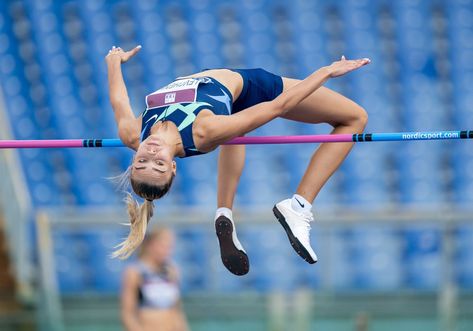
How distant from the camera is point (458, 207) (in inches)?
404

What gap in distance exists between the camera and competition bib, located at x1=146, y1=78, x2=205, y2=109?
228 inches

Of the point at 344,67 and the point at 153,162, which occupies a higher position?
the point at 344,67

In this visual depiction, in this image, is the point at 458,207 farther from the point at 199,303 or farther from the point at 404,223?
the point at 199,303

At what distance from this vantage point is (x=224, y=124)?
558cm

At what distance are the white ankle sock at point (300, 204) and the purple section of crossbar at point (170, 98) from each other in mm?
892

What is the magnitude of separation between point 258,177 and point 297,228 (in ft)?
14.2

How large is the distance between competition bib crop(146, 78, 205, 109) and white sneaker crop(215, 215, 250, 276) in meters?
0.82

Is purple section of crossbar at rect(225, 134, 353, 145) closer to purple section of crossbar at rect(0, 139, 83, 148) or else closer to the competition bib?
the competition bib

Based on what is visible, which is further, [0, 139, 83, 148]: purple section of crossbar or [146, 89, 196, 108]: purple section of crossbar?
[0, 139, 83, 148]: purple section of crossbar

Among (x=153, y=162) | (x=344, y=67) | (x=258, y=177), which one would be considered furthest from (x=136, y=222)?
(x=258, y=177)

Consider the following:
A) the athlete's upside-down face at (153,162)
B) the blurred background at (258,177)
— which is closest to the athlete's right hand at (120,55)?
the athlete's upside-down face at (153,162)


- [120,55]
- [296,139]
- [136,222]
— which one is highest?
[120,55]

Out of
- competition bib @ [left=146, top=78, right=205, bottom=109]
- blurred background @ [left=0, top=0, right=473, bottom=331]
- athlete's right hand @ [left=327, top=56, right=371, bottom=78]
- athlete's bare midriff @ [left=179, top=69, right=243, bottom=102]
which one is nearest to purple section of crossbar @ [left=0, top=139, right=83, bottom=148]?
competition bib @ [left=146, top=78, right=205, bottom=109]

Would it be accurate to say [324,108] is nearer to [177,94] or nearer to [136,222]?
[177,94]
